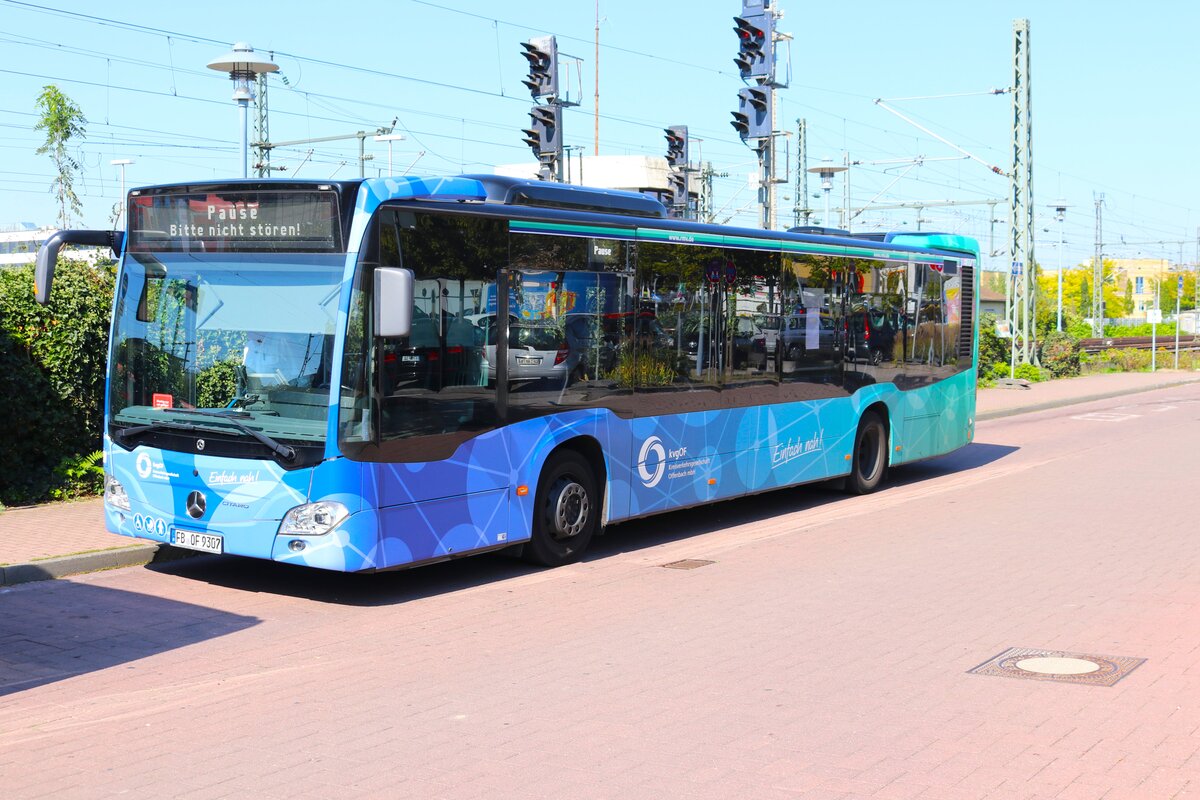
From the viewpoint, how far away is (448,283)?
8969mm

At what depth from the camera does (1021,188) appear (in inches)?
1379

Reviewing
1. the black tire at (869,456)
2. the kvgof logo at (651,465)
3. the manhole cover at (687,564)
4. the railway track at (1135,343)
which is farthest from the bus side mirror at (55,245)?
the railway track at (1135,343)

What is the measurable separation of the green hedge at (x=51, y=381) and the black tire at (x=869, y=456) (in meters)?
8.10

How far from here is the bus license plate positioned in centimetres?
884

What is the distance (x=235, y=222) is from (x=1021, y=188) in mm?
29894

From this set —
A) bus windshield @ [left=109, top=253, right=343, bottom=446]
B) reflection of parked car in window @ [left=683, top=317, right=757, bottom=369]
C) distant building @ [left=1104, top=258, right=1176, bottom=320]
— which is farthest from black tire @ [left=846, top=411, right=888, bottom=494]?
distant building @ [left=1104, top=258, right=1176, bottom=320]

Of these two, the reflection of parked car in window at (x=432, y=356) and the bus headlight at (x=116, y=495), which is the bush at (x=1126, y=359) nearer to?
the reflection of parked car in window at (x=432, y=356)

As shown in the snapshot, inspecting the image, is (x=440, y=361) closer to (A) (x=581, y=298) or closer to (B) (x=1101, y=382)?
(A) (x=581, y=298)

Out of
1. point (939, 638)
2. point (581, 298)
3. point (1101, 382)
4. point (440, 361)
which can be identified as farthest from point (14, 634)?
point (1101, 382)

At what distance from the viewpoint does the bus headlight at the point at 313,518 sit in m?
8.46

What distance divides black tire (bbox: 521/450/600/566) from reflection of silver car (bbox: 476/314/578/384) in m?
0.70

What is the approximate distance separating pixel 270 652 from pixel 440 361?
7.64 feet

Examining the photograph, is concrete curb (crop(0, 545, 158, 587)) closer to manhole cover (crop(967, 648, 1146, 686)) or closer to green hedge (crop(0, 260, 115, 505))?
green hedge (crop(0, 260, 115, 505))

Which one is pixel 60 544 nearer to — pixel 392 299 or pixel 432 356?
pixel 432 356
